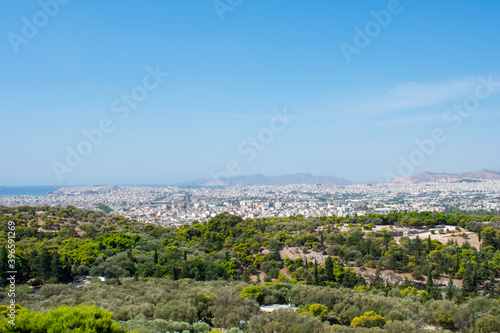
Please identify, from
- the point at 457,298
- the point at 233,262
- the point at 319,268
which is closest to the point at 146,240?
the point at 233,262

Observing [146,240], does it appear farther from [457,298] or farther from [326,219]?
[457,298]

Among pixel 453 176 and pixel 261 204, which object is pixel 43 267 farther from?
pixel 453 176

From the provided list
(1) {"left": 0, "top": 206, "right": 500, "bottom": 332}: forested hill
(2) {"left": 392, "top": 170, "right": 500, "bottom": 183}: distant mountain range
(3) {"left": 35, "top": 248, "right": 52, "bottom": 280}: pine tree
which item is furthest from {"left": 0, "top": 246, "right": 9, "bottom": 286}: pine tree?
(2) {"left": 392, "top": 170, "right": 500, "bottom": 183}: distant mountain range

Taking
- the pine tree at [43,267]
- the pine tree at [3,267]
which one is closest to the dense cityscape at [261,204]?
the pine tree at [43,267]

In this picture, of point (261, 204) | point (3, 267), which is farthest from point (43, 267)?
point (261, 204)

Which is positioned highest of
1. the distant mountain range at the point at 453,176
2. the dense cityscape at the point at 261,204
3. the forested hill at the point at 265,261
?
the distant mountain range at the point at 453,176

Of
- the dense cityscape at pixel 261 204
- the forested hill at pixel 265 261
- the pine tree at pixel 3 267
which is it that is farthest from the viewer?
the dense cityscape at pixel 261 204

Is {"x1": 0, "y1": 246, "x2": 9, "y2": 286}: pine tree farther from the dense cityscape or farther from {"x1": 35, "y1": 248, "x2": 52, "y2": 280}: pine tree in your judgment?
the dense cityscape

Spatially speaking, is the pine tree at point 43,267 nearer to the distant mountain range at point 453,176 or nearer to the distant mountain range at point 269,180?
the distant mountain range at point 269,180
